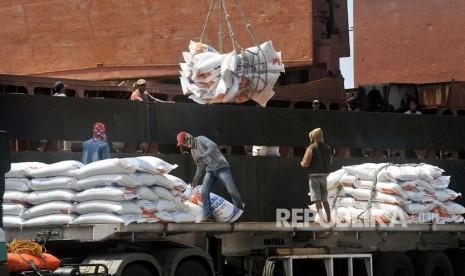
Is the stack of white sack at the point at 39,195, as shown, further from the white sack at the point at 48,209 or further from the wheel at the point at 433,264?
the wheel at the point at 433,264

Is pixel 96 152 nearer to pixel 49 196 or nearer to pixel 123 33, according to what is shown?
pixel 49 196

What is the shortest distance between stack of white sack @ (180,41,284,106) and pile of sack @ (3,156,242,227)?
403 cm

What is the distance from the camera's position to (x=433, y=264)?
17.9m

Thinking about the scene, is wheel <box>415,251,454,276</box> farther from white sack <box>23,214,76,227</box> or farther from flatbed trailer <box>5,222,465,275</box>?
white sack <box>23,214,76,227</box>

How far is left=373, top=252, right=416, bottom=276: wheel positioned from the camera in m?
17.0

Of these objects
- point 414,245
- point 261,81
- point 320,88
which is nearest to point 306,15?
point 320,88

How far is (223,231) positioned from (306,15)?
913 centimetres

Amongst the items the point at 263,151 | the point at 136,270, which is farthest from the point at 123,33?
the point at 136,270

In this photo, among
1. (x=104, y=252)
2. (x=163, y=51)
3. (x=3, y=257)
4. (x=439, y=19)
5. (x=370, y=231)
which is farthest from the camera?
(x=439, y=19)

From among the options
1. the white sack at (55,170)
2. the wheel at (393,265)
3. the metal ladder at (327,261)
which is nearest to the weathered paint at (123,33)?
the wheel at (393,265)

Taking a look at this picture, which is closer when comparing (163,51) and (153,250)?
(153,250)

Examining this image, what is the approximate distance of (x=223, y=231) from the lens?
1458cm

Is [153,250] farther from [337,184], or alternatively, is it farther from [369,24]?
[369,24]

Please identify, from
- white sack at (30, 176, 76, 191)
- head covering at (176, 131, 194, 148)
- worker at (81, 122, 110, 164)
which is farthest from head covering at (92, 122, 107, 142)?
white sack at (30, 176, 76, 191)
